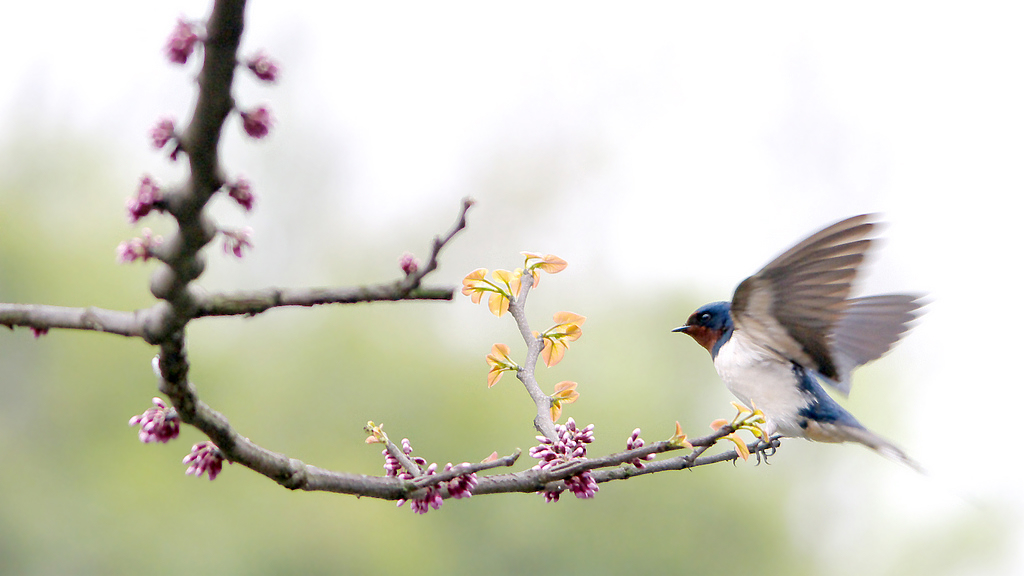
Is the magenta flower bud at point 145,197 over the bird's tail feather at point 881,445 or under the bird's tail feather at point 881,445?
over

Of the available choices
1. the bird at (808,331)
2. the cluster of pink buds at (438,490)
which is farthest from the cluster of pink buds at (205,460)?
the bird at (808,331)

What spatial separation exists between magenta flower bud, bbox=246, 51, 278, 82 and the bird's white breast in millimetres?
1999

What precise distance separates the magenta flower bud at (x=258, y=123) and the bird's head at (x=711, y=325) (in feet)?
7.13

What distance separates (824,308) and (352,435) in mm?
11663

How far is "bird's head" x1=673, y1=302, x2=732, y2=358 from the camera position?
2.81m

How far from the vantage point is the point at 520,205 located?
1548 centimetres

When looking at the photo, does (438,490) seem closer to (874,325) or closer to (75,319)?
(75,319)

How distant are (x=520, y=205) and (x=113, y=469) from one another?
24.7 feet

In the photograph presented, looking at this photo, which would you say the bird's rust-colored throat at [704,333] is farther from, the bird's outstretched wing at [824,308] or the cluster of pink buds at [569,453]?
the cluster of pink buds at [569,453]

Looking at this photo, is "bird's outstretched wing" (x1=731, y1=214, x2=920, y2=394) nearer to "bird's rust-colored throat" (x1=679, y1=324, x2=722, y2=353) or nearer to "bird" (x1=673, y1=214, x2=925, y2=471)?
"bird" (x1=673, y1=214, x2=925, y2=471)

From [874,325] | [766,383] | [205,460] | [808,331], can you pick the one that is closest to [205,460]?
[205,460]

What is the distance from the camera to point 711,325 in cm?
286

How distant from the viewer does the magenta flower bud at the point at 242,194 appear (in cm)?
78

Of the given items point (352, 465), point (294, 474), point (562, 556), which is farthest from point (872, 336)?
point (352, 465)
